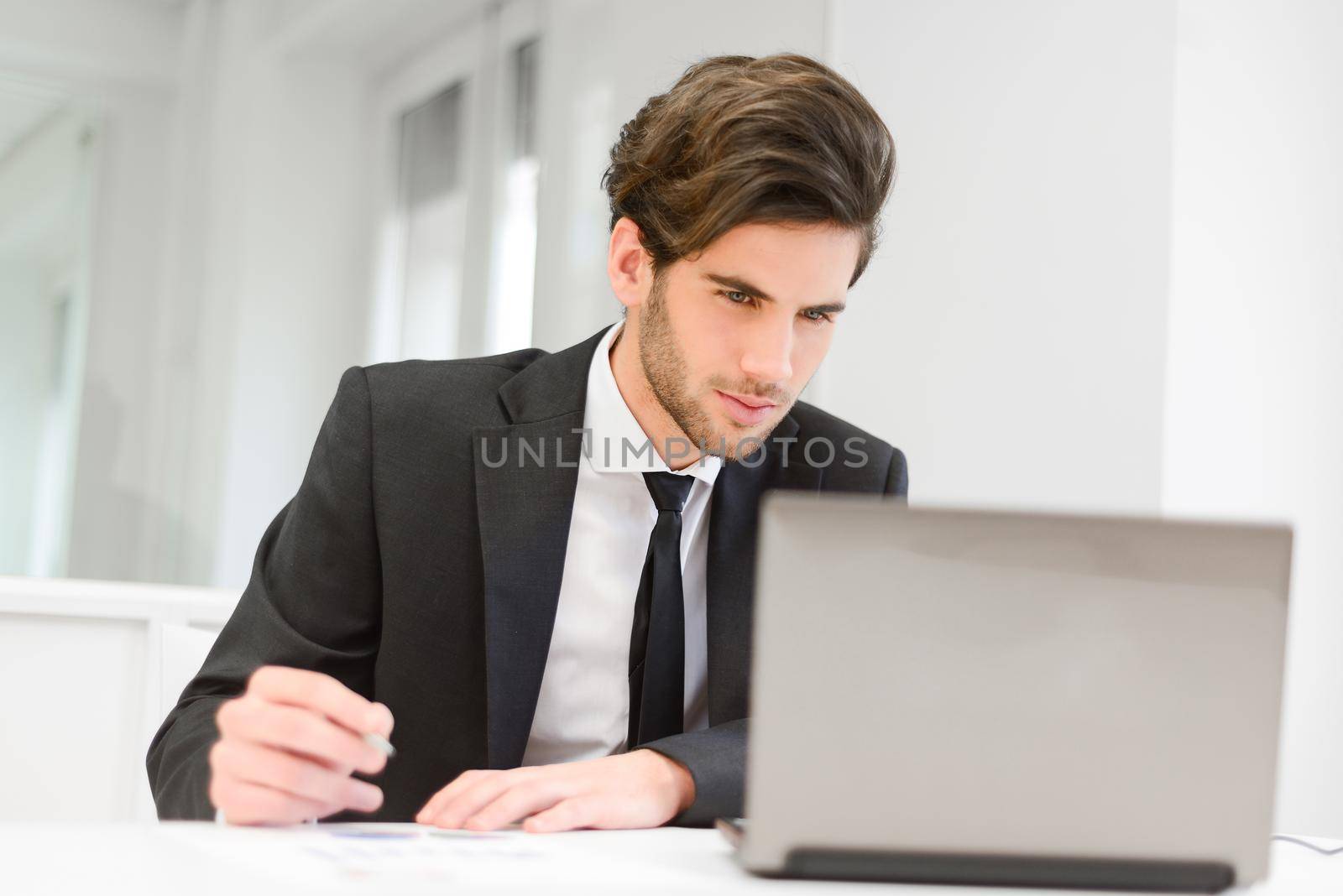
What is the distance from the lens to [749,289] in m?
1.31

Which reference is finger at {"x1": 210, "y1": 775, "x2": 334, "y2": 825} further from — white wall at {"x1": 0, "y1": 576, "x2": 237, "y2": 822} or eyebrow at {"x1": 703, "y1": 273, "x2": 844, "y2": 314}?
white wall at {"x1": 0, "y1": 576, "x2": 237, "y2": 822}

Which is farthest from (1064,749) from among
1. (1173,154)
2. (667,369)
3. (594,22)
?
(594,22)

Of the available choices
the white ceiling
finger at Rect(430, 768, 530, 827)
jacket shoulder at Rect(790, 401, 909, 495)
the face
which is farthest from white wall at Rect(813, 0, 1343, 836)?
the white ceiling

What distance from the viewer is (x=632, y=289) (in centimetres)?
154

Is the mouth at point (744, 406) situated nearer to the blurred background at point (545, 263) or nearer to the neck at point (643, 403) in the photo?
the neck at point (643, 403)

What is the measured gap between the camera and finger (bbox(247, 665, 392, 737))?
74 cm

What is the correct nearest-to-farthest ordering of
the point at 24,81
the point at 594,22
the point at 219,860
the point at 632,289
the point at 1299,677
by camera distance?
the point at 219,860, the point at 632,289, the point at 1299,677, the point at 24,81, the point at 594,22

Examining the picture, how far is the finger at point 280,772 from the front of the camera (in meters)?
0.78

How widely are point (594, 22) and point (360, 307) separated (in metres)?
0.88

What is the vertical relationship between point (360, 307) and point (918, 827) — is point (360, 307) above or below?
above

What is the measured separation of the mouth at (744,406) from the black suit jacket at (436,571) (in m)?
0.10

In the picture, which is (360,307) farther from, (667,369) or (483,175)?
(667,369)

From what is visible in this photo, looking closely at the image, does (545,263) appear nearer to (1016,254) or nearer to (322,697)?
(1016,254)

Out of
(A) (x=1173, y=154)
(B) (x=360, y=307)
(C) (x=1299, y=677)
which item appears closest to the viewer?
(A) (x=1173, y=154)
